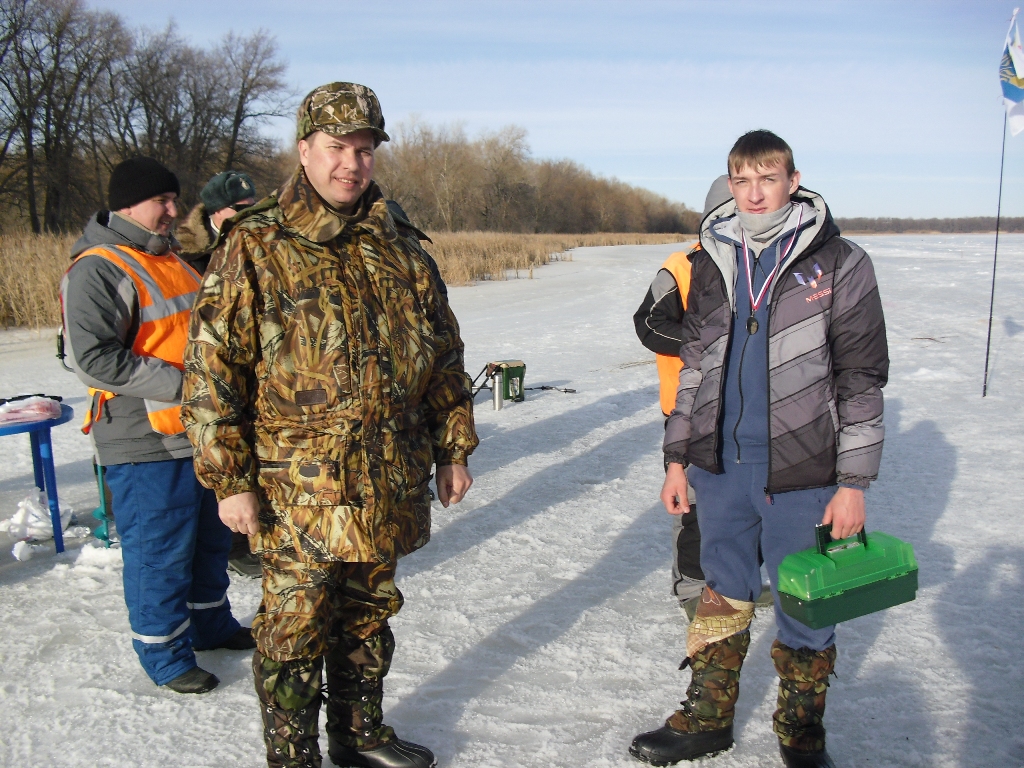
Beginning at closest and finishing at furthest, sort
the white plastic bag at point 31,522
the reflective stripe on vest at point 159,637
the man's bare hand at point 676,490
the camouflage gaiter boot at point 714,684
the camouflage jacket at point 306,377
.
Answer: the camouflage jacket at point 306,377 < the camouflage gaiter boot at point 714,684 < the man's bare hand at point 676,490 < the reflective stripe on vest at point 159,637 < the white plastic bag at point 31,522

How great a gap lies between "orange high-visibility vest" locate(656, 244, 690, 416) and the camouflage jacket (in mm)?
1348

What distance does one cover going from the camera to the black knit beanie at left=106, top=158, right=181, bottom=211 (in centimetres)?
294

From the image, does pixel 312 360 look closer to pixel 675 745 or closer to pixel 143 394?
pixel 143 394

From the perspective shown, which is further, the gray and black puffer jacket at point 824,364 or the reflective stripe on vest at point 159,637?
the reflective stripe on vest at point 159,637

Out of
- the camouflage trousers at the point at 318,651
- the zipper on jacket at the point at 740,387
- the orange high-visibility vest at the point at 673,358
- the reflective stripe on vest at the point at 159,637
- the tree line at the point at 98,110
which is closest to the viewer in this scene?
the camouflage trousers at the point at 318,651

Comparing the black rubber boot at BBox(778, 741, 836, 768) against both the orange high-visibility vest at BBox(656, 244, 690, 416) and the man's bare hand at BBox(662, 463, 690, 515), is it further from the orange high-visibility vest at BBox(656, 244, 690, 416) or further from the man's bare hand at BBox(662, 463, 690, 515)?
the orange high-visibility vest at BBox(656, 244, 690, 416)

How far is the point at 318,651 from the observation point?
86.7 inches

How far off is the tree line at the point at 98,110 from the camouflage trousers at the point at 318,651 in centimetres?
2986

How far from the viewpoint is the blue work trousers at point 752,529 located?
2324 millimetres

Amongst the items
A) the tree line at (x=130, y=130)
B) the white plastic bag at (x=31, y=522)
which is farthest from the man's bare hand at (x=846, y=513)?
the tree line at (x=130, y=130)

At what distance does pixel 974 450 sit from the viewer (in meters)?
5.83

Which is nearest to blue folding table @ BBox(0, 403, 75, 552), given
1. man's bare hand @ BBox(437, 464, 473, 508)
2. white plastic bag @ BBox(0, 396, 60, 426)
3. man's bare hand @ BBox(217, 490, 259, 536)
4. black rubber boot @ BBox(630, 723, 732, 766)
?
white plastic bag @ BBox(0, 396, 60, 426)

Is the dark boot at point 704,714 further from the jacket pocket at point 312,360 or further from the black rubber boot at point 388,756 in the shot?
the jacket pocket at point 312,360

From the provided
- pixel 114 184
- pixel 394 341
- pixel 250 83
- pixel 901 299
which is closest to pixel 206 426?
pixel 394 341
